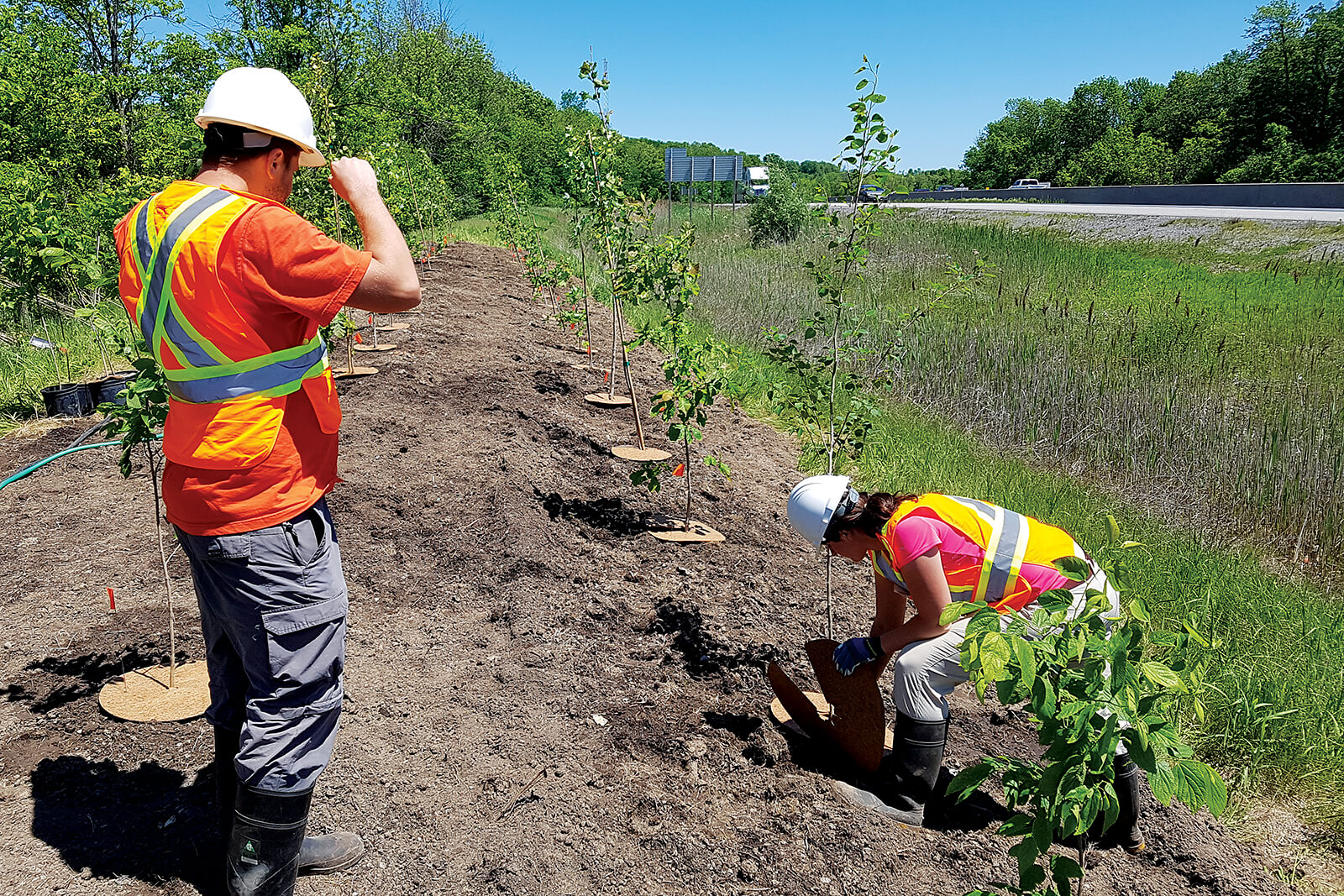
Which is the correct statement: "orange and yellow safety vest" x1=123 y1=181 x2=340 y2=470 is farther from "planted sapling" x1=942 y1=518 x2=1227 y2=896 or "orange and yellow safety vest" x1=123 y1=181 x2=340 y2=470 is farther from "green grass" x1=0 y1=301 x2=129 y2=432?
"green grass" x1=0 y1=301 x2=129 y2=432

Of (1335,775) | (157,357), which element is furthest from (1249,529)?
(157,357)

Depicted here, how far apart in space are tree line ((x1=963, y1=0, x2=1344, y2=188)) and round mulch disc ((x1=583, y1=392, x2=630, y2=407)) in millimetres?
30776

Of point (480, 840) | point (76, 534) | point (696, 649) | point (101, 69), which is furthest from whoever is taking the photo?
point (101, 69)

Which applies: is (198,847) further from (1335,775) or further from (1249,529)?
(1249,529)

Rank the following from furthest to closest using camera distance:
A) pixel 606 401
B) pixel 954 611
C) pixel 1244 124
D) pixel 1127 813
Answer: pixel 1244 124 → pixel 606 401 → pixel 1127 813 → pixel 954 611

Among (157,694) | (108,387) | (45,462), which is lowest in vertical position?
(157,694)

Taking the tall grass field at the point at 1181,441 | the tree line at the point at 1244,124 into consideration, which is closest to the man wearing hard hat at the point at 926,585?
the tall grass field at the point at 1181,441

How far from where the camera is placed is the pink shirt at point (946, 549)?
7.66 ft

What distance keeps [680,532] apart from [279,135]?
10.2ft

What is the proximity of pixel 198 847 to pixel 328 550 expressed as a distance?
38.1 inches

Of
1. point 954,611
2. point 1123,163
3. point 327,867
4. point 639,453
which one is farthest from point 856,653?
point 1123,163

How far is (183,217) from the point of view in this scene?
5.33ft

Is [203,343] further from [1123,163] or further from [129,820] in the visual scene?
[1123,163]

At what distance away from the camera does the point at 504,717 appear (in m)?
2.81
